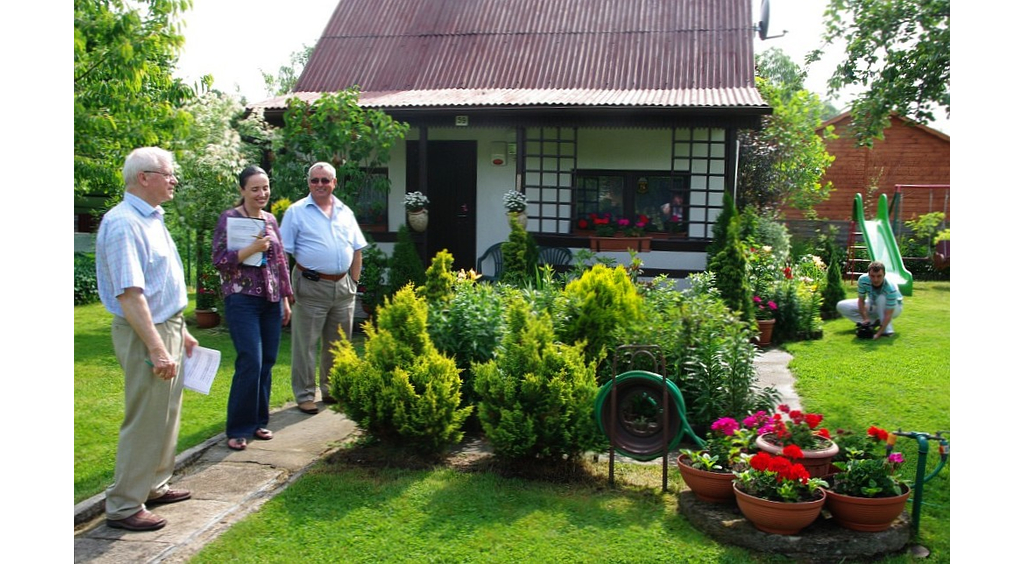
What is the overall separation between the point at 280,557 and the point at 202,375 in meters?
1.22

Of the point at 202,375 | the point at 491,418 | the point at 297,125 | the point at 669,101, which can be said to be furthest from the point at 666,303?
the point at 297,125

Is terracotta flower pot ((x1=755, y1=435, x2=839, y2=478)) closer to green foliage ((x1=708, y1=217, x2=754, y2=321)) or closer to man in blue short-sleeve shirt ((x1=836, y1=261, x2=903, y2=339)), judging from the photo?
green foliage ((x1=708, y1=217, x2=754, y2=321))

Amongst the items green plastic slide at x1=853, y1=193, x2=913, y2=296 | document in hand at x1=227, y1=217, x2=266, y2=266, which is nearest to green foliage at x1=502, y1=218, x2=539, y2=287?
document in hand at x1=227, y1=217, x2=266, y2=266

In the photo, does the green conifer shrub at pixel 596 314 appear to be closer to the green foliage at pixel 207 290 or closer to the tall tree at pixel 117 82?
the tall tree at pixel 117 82

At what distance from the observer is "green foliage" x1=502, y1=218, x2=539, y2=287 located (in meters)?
11.0

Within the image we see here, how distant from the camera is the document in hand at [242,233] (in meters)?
5.58

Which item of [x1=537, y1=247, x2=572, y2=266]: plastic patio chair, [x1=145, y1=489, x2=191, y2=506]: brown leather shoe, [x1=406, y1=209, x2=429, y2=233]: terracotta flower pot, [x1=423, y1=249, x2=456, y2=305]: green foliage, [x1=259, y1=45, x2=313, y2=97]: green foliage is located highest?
[x1=259, y1=45, x2=313, y2=97]: green foliage

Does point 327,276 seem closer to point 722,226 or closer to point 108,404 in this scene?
point 108,404

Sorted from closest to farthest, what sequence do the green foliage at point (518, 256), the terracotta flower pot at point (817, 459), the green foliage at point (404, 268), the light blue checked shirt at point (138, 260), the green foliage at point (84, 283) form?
the light blue checked shirt at point (138, 260)
the terracotta flower pot at point (817, 459)
the green foliage at point (518, 256)
the green foliage at point (404, 268)
the green foliage at point (84, 283)

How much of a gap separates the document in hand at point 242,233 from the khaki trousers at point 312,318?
3.15 feet

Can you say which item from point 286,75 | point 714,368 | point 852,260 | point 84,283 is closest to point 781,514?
point 714,368

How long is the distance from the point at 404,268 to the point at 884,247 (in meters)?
8.65

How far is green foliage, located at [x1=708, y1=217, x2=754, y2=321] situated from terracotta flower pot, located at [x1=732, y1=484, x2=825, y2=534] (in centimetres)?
576

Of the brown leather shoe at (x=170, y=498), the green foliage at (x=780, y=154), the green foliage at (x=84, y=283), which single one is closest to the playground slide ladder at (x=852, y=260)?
the green foliage at (x=780, y=154)
